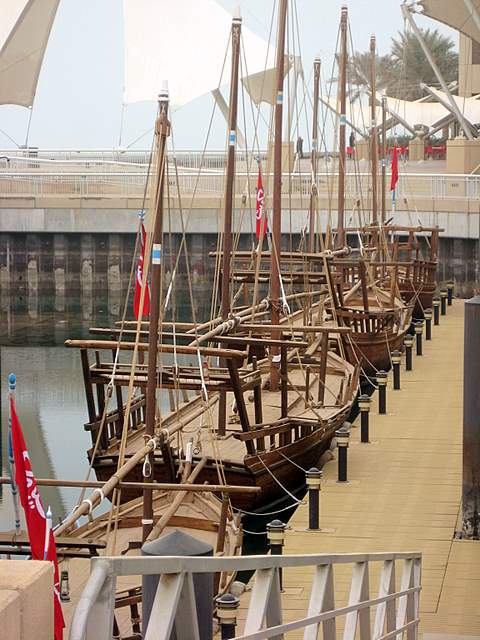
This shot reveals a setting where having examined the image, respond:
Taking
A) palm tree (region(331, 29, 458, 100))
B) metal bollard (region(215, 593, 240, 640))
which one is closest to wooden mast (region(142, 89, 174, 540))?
metal bollard (region(215, 593, 240, 640))

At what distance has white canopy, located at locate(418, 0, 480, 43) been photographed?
4184 centimetres

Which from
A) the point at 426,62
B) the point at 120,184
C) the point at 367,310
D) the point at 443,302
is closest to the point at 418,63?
the point at 426,62

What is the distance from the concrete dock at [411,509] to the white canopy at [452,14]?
22.7 meters

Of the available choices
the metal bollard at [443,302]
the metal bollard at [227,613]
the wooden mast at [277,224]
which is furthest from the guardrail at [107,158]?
the metal bollard at [227,613]

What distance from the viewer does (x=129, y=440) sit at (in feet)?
54.5

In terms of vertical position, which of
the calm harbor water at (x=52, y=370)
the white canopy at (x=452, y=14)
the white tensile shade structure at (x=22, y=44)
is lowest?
the calm harbor water at (x=52, y=370)

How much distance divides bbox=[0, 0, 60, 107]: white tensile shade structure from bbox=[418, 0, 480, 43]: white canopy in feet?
52.0

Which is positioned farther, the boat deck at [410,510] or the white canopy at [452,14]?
the white canopy at [452,14]

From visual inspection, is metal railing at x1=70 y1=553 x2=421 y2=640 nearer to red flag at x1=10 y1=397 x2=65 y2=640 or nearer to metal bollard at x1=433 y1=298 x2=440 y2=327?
red flag at x1=10 y1=397 x2=65 y2=640

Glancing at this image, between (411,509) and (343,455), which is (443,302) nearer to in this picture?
(343,455)

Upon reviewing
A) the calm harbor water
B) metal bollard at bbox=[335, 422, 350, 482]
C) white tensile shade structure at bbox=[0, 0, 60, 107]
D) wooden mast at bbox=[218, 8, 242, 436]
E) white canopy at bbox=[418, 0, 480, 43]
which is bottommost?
the calm harbor water

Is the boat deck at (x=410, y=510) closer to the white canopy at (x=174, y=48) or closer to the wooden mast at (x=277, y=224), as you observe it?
the wooden mast at (x=277, y=224)

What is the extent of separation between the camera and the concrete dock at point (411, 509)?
1095cm

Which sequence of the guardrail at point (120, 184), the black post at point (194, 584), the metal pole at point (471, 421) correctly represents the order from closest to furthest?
1. the black post at point (194, 584)
2. the metal pole at point (471, 421)
3. the guardrail at point (120, 184)
